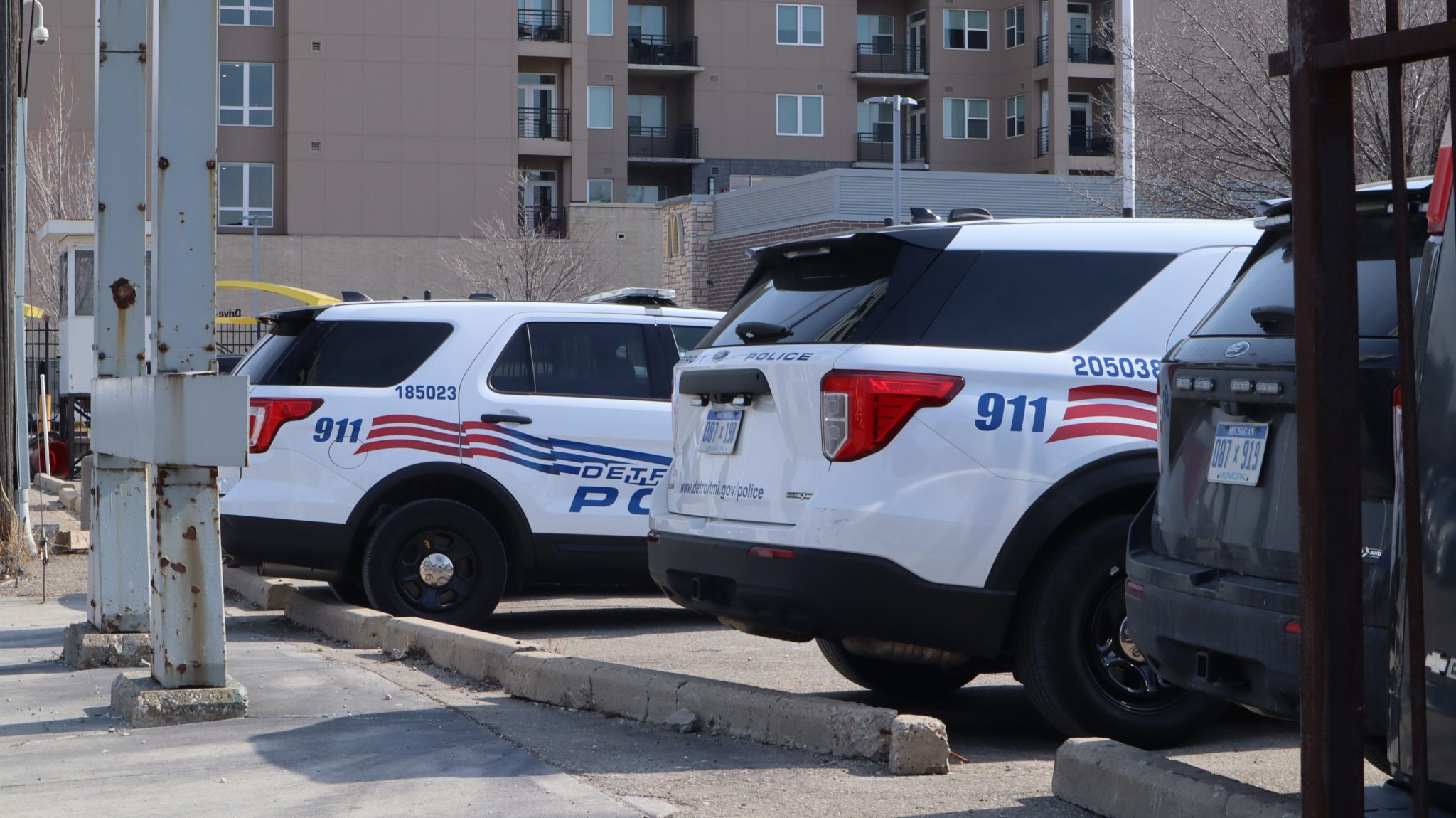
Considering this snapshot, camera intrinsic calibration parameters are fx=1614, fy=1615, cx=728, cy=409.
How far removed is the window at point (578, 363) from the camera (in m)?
9.53

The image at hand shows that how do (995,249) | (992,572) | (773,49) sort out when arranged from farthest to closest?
(773,49) < (995,249) < (992,572)

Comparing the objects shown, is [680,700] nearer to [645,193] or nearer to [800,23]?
[800,23]

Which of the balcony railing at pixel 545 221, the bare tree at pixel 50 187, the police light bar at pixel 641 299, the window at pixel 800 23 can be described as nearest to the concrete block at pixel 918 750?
the police light bar at pixel 641 299

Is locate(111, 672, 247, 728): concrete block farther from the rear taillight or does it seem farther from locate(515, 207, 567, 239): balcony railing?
locate(515, 207, 567, 239): balcony railing

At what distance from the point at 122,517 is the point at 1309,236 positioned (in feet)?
21.5

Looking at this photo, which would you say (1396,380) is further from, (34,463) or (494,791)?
(34,463)

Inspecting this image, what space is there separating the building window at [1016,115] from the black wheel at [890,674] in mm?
54132

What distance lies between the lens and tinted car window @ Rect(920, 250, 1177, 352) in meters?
5.89

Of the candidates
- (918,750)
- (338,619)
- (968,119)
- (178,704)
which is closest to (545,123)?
(968,119)

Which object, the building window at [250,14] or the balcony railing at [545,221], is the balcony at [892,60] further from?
the building window at [250,14]

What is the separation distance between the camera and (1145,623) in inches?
181

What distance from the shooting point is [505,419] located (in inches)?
368

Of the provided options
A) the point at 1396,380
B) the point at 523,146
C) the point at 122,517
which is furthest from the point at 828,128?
the point at 1396,380

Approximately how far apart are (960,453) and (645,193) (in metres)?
56.7
